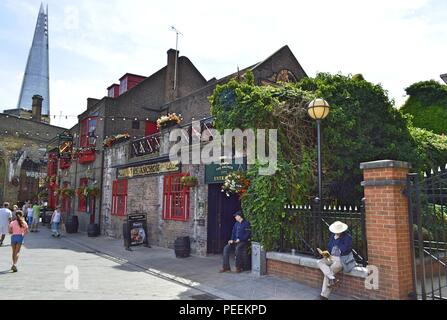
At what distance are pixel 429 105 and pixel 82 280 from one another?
1843 centimetres

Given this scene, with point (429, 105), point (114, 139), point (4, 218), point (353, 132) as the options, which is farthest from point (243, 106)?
point (429, 105)

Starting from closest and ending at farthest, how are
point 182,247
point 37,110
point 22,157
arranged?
point 182,247 → point 22,157 → point 37,110

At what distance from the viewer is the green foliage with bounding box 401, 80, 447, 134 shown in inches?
Result: 691

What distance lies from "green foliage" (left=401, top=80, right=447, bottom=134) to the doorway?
11128 millimetres

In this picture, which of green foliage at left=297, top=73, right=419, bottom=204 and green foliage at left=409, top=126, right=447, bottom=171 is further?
green foliage at left=409, top=126, right=447, bottom=171

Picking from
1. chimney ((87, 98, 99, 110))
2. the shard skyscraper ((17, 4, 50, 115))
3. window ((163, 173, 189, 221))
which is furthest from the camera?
the shard skyscraper ((17, 4, 50, 115))

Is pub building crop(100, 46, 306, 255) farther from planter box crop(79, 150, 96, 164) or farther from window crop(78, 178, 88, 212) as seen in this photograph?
window crop(78, 178, 88, 212)

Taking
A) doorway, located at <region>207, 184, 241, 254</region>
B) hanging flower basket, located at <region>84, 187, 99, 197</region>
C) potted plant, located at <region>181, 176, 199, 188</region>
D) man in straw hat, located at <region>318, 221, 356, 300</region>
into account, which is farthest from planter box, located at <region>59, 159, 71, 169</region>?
man in straw hat, located at <region>318, 221, 356, 300</region>

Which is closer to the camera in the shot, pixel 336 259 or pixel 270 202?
pixel 336 259

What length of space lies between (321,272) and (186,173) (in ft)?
22.3

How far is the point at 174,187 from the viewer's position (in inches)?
530

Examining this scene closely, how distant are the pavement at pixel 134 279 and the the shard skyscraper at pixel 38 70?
6467cm

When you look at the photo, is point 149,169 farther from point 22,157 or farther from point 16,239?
point 22,157
